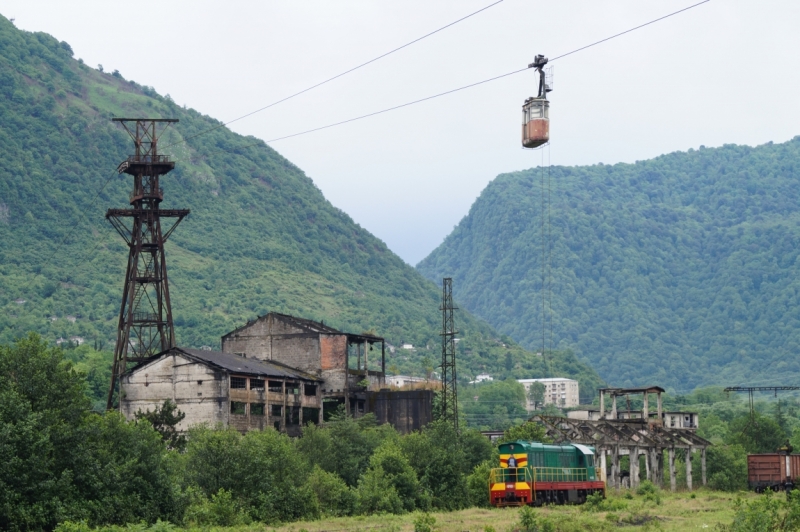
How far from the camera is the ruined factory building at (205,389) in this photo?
7406 cm

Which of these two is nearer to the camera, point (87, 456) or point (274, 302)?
point (87, 456)

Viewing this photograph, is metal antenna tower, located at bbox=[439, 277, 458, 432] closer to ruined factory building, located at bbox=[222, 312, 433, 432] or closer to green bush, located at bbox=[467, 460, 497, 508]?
ruined factory building, located at bbox=[222, 312, 433, 432]

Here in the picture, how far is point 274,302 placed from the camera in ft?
630

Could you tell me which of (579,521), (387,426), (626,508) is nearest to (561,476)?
(626,508)

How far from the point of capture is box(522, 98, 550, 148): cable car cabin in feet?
112

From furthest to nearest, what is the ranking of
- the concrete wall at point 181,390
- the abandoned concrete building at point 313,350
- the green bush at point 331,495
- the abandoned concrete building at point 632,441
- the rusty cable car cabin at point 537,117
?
the abandoned concrete building at point 313,350 < the concrete wall at point 181,390 < the abandoned concrete building at point 632,441 < the green bush at point 331,495 < the rusty cable car cabin at point 537,117

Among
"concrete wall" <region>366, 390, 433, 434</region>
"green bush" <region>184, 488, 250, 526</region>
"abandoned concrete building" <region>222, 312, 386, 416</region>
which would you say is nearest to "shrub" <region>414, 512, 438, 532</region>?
"green bush" <region>184, 488, 250, 526</region>

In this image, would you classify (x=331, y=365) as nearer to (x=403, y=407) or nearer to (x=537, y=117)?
(x=403, y=407)

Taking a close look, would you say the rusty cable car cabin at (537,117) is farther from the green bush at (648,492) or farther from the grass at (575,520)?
the green bush at (648,492)

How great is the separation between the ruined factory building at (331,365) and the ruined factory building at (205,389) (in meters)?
7.52

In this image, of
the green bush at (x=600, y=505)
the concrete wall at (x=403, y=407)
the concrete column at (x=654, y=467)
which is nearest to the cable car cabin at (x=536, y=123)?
the green bush at (x=600, y=505)

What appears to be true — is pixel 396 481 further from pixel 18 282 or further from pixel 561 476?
pixel 18 282

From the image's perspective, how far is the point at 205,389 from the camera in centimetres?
7431

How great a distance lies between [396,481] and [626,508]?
11.3 m
